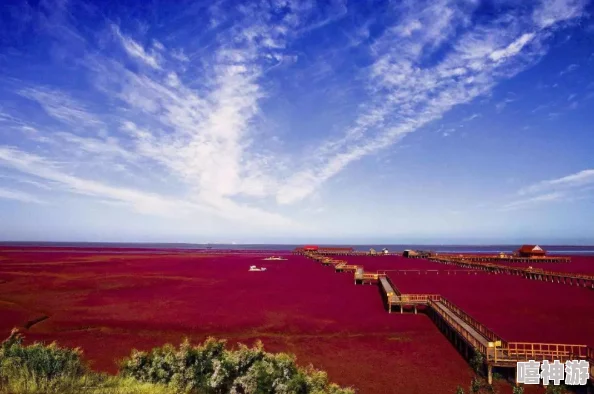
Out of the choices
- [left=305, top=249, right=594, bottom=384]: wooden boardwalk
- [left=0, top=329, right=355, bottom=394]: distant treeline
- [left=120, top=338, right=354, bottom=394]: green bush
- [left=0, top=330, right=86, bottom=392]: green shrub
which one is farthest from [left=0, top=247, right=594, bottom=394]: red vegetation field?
[left=0, top=330, right=86, bottom=392]: green shrub

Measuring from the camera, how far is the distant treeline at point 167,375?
8.52 m

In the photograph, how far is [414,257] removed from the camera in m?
Answer: 95.1

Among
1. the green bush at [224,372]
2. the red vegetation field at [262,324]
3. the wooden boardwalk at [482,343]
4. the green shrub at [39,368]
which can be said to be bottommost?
the red vegetation field at [262,324]

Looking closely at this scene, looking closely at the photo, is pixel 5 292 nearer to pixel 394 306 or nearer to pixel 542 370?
pixel 394 306

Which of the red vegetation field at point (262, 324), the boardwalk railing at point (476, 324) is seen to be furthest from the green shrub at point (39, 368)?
the boardwalk railing at point (476, 324)

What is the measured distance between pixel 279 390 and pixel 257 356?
1.59 meters

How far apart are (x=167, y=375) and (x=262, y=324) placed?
12.6m

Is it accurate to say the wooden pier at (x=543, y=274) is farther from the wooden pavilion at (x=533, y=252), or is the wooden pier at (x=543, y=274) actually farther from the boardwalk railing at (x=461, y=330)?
the boardwalk railing at (x=461, y=330)

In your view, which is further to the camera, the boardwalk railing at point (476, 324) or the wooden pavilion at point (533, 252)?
the wooden pavilion at point (533, 252)

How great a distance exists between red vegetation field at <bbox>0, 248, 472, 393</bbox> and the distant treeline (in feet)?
16.0

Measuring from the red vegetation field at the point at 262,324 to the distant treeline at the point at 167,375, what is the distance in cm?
488

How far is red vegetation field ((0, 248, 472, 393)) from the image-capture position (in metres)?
15.5

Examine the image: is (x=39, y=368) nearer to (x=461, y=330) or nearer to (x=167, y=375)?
(x=167, y=375)

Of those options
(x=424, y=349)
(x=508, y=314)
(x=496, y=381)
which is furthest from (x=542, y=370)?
(x=508, y=314)
